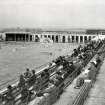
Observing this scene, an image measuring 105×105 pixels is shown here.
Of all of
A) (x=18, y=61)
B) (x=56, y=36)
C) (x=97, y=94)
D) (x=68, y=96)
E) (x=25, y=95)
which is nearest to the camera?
(x=25, y=95)

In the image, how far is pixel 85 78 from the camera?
10133 millimetres

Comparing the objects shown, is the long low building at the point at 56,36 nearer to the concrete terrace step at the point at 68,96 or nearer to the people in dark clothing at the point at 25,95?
the concrete terrace step at the point at 68,96

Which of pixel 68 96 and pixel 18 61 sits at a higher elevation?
pixel 68 96

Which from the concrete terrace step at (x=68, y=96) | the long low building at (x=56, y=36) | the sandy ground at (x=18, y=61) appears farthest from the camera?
the long low building at (x=56, y=36)

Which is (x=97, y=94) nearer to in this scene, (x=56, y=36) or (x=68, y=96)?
(x=68, y=96)

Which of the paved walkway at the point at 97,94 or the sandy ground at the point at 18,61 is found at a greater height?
the paved walkway at the point at 97,94

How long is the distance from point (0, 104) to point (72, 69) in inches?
202

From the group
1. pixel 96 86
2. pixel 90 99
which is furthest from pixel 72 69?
pixel 90 99

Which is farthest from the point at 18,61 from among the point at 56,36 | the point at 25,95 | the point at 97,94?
the point at 56,36

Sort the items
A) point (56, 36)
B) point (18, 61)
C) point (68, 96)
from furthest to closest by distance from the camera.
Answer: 1. point (56, 36)
2. point (18, 61)
3. point (68, 96)

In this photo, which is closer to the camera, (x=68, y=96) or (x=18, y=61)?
(x=68, y=96)

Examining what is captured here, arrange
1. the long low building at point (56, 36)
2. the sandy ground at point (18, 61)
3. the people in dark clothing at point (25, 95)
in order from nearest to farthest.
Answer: the people in dark clothing at point (25, 95)
the sandy ground at point (18, 61)
the long low building at point (56, 36)

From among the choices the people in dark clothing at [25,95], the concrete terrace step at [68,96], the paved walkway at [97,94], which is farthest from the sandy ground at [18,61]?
the paved walkway at [97,94]

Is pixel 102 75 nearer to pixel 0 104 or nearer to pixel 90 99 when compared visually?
pixel 90 99
